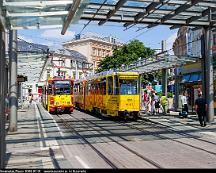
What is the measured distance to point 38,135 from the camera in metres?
17.5

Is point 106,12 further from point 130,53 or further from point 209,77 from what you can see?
point 130,53

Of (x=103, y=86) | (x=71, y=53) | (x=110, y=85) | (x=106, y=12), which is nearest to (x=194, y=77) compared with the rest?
(x=103, y=86)

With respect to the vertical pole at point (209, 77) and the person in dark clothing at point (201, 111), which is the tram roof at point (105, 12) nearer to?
the vertical pole at point (209, 77)

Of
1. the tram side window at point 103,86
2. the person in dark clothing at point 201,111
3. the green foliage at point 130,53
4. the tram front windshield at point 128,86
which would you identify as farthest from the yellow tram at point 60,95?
the green foliage at point 130,53

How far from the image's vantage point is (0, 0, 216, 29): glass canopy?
395 inches

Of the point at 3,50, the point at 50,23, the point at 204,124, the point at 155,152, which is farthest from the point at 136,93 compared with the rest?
the point at 3,50

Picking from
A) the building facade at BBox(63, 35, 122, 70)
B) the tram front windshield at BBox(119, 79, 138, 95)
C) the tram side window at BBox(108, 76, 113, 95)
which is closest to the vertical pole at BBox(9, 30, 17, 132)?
the tram front windshield at BBox(119, 79, 138, 95)

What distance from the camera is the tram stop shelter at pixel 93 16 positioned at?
9.82 meters

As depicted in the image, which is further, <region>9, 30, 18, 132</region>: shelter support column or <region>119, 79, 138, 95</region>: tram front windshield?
<region>119, 79, 138, 95</region>: tram front windshield

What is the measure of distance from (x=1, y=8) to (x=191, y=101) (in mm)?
26320

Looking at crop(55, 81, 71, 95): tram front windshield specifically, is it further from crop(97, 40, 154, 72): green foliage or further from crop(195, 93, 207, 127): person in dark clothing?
crop(97, 40, 154, 72): green foliage

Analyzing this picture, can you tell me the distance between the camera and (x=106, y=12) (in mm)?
19484

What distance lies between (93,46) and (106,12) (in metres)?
104

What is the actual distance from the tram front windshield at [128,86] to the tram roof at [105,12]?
4.66 metres
